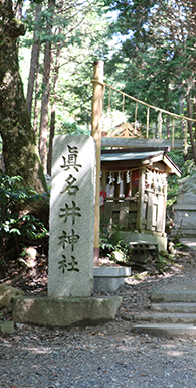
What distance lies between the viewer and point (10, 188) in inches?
274

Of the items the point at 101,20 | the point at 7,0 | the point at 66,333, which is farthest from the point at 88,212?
the point at 101,20

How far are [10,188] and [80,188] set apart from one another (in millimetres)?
1670

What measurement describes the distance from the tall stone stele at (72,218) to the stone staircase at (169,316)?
997 mm

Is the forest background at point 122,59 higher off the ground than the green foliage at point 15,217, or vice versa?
the forest background at point 122,59

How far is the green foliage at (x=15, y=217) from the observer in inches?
266

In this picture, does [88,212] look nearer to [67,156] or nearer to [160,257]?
[67,156]

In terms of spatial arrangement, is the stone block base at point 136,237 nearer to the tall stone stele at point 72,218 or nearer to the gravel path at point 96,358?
the gravel path at point 96,358

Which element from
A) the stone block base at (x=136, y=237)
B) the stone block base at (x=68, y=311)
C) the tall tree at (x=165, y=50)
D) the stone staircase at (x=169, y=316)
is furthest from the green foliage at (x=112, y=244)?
the tall tree at (x=165, y=50)

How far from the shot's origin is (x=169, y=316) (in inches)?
226

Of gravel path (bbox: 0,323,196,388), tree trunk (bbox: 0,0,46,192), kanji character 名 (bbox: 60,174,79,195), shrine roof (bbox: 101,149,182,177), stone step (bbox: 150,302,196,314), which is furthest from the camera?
shrine roof (bbox: 101,149,182,177)

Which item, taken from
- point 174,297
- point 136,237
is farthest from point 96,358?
point 136,237

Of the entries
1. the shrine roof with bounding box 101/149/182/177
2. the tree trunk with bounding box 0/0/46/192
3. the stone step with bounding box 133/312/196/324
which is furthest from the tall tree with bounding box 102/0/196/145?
the stone step with bounding box 133/312/196/324

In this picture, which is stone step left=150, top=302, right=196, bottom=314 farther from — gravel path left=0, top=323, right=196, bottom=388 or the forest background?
the forest background

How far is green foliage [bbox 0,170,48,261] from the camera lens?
676 centimetres
